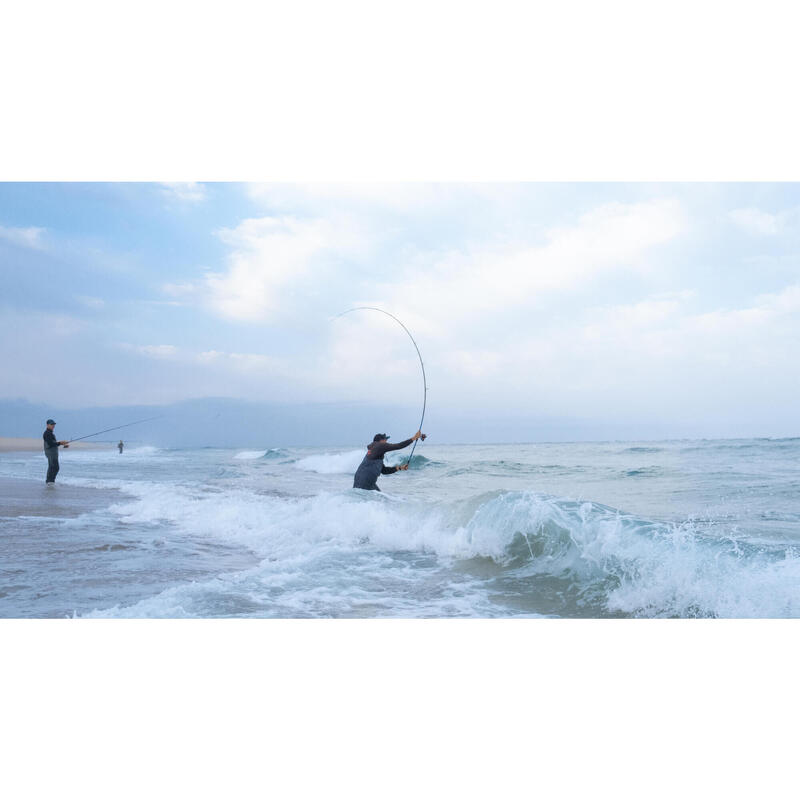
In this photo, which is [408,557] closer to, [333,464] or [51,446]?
[51,446]

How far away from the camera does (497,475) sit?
476 inches

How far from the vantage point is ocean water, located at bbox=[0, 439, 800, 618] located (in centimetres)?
311

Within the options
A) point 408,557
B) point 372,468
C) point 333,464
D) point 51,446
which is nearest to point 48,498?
point 51,446

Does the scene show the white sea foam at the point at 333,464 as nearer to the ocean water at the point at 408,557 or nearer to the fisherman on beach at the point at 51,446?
the fisherman on beach at the point at 51,446

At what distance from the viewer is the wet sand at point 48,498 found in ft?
20.4

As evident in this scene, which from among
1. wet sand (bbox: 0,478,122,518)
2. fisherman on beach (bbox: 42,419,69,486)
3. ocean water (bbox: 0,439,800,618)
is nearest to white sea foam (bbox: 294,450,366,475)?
fisherman on beach (bbox: 42,419,69,486)

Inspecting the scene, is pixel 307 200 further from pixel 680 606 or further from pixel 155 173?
pixel 680 606

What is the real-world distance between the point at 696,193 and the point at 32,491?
374 inches

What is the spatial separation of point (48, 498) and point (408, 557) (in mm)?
5741

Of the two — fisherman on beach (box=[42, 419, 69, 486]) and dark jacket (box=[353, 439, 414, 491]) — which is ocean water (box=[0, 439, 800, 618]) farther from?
fisherman on beach (box=[42, 419, 69, 486])

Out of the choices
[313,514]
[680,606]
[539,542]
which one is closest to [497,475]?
[313,514]

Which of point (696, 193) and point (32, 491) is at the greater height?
point (696, 193)

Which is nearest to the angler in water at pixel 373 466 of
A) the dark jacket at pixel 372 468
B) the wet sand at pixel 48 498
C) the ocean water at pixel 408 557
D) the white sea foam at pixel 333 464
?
the dark jacket at pixel 372 468

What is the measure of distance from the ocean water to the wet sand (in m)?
0.07
